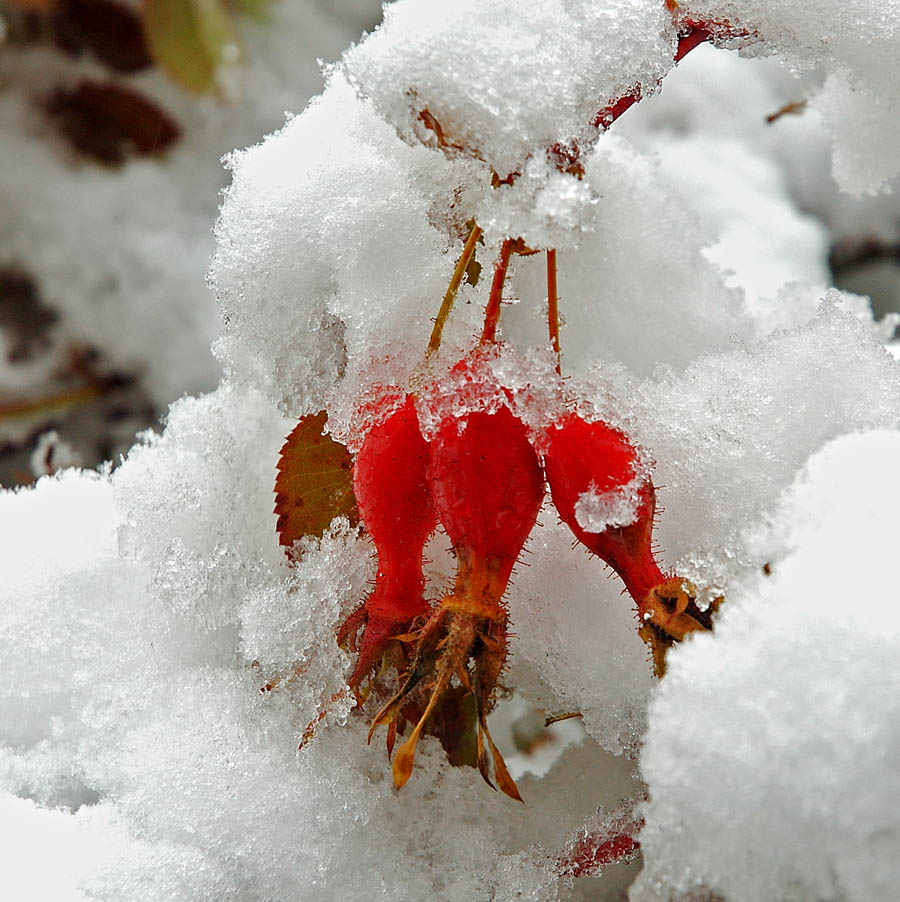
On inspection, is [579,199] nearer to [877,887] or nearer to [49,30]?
[877,887]

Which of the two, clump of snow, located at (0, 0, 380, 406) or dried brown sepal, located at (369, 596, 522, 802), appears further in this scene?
clump of snow, located at (0, 0, 380, 406)

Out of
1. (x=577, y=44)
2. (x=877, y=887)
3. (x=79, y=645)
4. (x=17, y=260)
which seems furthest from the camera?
(x=17, y=260)

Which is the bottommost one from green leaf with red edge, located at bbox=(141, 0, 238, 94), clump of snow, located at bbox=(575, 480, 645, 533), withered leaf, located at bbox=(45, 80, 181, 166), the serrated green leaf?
clump of snow, located at bbox=(575, 480, 645, 533)

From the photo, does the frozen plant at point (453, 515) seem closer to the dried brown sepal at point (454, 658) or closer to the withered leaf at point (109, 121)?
the dried brown sepal at point (454, 658)

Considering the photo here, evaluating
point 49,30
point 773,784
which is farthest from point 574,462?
point 49,30

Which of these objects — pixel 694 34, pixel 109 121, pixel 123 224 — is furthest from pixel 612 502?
pixel 109 121

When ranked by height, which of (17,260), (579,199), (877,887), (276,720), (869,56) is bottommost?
(877,887)

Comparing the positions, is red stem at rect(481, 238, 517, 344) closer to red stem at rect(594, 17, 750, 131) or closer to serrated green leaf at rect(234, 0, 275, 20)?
red stem at rect(594, 17, 750, 131)

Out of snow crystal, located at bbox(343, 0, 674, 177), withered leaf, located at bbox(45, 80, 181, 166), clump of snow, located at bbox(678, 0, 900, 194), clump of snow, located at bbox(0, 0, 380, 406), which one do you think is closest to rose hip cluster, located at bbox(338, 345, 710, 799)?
snow crystal, located at bbox(343, 0, 674, 177)
